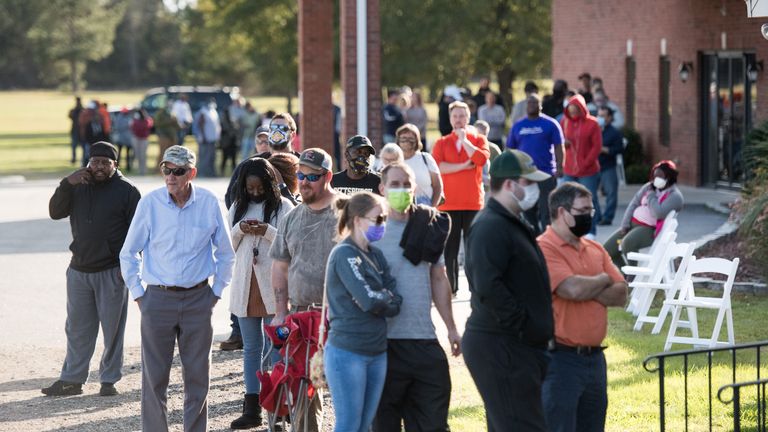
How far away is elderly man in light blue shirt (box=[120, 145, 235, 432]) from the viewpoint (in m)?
8.40

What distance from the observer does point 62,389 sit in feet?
34.0

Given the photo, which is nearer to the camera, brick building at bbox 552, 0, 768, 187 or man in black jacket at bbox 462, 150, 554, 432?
man in black jacket at bbox 462, 150, 554, 432

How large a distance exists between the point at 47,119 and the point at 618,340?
59.2m

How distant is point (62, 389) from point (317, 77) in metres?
11.9

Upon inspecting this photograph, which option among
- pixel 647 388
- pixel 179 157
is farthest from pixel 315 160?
pixel 647 388

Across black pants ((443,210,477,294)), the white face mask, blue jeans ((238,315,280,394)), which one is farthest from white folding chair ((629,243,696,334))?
the white face mask

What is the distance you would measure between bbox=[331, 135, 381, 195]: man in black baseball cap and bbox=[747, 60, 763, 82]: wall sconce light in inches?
534

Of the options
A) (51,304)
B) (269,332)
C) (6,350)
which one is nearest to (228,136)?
(51,304)

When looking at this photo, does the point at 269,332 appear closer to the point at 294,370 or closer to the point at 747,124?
the point at 294,370

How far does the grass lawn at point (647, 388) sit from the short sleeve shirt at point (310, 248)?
1578 mm

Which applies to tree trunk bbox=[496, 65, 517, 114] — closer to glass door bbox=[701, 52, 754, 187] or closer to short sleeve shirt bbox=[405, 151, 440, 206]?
glass door bbox=[701, 52, 754, 187]

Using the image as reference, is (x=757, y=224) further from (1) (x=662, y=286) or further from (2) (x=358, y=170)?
(2) (x=358, y=170)

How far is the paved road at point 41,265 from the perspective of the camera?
42.5ft

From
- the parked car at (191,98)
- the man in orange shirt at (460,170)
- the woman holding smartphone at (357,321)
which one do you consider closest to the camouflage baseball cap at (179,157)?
Answer: the woman holding smartphone at (357,321)
